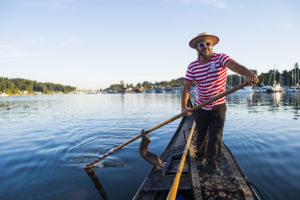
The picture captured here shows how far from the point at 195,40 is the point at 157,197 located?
2.76 m

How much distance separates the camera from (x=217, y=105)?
2.96 metres

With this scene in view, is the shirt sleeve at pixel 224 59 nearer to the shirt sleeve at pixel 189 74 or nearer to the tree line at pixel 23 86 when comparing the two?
the shirt sleeve at pixel 189 74

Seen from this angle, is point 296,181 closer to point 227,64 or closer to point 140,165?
point 227,64

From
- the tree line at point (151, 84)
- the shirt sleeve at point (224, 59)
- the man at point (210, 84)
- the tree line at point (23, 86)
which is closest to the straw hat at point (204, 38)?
the man at point (210, 84)

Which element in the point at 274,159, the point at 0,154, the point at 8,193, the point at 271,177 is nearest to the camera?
the point at 8,193

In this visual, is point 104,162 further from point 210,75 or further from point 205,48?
point 205,48

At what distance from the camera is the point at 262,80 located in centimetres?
7475

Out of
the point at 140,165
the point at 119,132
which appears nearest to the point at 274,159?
the point at 140,165

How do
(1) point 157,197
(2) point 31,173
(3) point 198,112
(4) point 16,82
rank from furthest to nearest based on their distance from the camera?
(4) point 16,82 < (2) point 31,173 < (3) point 198,112 < (1) point 157,197

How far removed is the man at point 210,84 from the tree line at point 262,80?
6247cm

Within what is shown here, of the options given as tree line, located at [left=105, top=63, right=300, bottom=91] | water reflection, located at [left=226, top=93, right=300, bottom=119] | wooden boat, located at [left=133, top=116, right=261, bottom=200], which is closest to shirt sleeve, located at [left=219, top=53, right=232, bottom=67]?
wooden boat, located at [left=133, top=116, right=261, bottom=200]

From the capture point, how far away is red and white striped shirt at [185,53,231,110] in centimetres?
271

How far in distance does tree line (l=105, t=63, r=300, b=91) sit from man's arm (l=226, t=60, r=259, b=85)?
206 feet

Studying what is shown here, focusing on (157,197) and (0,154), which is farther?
(0,154)
